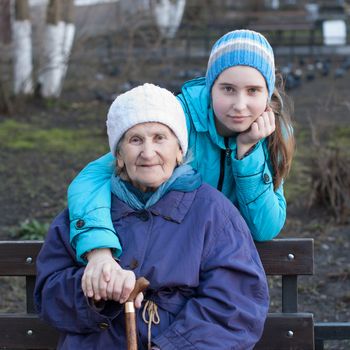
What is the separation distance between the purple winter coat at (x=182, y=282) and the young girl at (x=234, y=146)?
10 cm

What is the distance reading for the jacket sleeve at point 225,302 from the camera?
2916 millimetres

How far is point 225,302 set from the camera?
295cm

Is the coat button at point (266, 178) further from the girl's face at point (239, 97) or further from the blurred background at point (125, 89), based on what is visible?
the blurred background at point (125, 89)

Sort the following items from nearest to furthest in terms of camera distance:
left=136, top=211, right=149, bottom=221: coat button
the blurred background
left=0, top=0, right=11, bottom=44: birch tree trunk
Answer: left=136, top=211, right=149, bottom=221: coat button, the blurred background, left=0, top=0, right=11, bottom=44: birch tree trunk

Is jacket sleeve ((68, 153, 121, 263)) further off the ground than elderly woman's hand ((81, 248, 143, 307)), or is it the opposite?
jacket sleeve ((68, 153, 121, 263))

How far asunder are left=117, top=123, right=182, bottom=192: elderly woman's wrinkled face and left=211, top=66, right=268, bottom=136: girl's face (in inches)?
8.3

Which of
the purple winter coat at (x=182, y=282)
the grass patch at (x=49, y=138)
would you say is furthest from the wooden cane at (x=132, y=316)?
the grass patch at (x=49, y=138)

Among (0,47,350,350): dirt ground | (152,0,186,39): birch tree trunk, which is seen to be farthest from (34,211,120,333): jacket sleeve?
(152,0,186,39): birch tree trunk

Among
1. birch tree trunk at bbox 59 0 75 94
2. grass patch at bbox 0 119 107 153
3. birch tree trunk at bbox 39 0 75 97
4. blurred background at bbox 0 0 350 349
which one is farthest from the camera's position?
birch tree trunk at bbox 59 0 75 94

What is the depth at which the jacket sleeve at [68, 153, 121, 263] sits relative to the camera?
2.98 meters

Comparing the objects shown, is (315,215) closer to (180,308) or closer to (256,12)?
(180,308)

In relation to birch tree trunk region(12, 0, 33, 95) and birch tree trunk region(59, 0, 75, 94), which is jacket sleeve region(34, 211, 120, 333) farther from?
birch tree trunk region(59, 0, 75, 94)

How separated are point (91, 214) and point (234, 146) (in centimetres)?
55

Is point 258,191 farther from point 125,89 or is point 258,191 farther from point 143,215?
point 125,89
